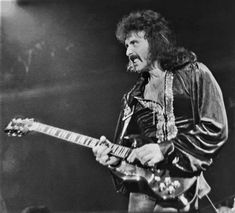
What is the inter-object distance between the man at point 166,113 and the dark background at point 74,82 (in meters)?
0.07

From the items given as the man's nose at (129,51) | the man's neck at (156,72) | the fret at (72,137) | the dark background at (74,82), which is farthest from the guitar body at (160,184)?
the man's nose at (129,51)

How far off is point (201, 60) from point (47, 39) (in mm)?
1027

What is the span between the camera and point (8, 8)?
303cm

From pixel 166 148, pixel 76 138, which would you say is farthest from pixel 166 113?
pixel 76 138

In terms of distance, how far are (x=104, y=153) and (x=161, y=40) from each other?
0.79 metres

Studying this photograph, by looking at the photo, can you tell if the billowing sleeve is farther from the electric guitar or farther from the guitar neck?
the guitar neck

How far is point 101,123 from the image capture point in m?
2.77

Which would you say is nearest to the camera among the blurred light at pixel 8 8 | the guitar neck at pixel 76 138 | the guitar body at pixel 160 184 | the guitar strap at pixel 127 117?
the guitar body at pixel 160 184

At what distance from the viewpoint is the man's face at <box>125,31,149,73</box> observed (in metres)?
2.73

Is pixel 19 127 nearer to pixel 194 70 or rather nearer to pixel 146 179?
pixel 146 179

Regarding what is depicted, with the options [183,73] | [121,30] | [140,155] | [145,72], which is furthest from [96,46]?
[140,155]

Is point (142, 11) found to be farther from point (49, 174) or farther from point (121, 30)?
point (49, 174)

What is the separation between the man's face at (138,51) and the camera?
2727mm

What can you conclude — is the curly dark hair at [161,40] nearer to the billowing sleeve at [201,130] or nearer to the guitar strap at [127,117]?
the billowing sleeve at [201,130]
